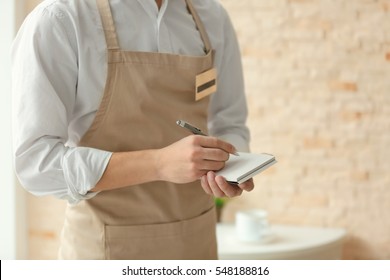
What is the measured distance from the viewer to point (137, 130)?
142cm

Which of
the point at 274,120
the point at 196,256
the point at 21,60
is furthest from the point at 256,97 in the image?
the point at 21,60

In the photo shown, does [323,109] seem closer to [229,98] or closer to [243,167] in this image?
[229,98]

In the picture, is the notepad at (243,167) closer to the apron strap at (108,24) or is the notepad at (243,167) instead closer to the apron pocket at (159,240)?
the apron pocket at (159,240)

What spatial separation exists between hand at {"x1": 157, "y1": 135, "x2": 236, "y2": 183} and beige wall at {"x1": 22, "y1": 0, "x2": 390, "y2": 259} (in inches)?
61.0

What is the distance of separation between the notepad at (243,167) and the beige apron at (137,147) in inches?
7.3

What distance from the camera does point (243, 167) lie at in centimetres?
131

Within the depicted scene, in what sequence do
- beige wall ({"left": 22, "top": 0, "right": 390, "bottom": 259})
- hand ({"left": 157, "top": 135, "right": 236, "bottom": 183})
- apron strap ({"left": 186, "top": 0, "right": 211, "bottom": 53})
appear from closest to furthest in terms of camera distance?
hand ({"left": 157, "top": 135, "right": 236, "bottom": 183}) → apron strap ({"left": 186, "top": 0, "right": 211, "bottom": 53}) → beige wall ({"left": 22, "top": 0, "right": 390, "bottom": 259})

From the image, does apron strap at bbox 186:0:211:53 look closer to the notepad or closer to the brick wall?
the notepad

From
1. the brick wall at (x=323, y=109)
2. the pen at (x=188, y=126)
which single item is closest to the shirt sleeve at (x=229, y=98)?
the pen at (x=188, y=126)

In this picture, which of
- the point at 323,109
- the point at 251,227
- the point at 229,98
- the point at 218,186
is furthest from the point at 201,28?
the point at 323,109

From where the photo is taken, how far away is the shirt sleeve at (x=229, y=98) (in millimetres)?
1689

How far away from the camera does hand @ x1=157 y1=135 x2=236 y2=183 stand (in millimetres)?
1257

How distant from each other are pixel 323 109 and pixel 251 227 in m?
0.62

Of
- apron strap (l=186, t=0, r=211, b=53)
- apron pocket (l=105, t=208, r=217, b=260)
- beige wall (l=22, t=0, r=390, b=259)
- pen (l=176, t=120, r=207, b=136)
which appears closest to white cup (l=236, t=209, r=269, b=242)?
beige wall (l=22, t=0, r=390, b=259)
